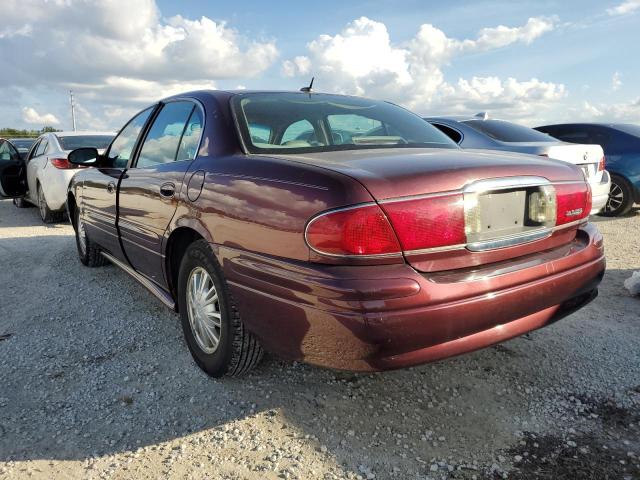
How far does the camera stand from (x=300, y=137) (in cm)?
264

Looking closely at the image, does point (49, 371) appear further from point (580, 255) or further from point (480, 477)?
point (580, 255)

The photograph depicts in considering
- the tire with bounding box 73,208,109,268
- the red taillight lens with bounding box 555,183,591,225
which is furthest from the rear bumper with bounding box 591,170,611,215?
the tire with bounding box 73,208,109,268

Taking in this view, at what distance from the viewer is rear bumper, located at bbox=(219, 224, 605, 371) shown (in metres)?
1.78

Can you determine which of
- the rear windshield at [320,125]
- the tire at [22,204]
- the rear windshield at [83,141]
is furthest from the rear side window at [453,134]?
the tire at [22,204]

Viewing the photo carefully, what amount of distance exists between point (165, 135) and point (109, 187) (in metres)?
0.87

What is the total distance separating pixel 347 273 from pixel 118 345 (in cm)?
201

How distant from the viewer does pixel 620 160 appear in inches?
300

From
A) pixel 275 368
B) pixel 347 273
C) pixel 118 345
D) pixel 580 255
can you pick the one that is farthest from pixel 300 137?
pixel 118 345

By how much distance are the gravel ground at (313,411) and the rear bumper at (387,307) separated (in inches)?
17.7

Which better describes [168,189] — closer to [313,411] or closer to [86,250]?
[313,411]

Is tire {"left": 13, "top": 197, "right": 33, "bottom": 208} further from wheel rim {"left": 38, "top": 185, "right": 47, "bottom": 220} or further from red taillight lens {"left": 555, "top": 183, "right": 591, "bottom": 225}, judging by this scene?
red taillight lens {"left": 555, "top": 183, "right": 591, "bottom": 225}

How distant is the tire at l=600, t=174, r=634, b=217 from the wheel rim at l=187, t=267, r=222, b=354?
23.1 ft

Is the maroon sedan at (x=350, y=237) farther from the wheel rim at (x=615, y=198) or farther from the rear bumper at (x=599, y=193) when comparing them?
the wheel rim at (x=615, y=198)

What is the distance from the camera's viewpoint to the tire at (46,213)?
7.56m
